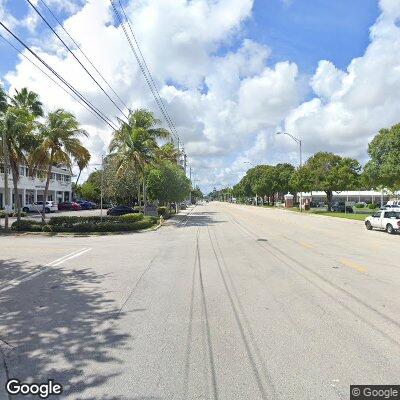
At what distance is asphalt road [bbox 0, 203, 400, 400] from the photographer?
4766mm

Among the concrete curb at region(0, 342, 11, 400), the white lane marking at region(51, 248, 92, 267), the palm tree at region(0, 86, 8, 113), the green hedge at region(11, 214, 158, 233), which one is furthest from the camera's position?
the green hedge at region(11, 214, 158, 233)

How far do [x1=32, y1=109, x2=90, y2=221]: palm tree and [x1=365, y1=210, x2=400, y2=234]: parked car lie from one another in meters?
19.9

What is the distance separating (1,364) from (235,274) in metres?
6.94

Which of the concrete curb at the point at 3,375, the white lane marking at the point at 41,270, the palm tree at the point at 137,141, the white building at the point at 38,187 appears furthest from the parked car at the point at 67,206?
the concrete curb at the point at 3,375

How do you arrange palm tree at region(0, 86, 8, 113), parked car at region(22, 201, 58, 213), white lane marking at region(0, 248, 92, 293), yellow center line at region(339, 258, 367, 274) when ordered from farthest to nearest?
parked car at region(22, 201, 58, 213) → palm tree at region(0, 86, 8, 113) → yellow center line at region(339, 258, 367, 274) → white lane marking at region(0, 248, 92, 293)

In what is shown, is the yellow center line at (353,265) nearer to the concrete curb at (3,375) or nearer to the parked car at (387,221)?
the concrete curb at (3,375)

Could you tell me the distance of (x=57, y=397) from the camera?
447 centimetres

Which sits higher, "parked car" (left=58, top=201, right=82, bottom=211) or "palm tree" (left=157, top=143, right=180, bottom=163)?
"palm tree" (left=157, top=143, right=180, bottom=163)

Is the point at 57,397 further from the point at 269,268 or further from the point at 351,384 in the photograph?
the point at 269,268

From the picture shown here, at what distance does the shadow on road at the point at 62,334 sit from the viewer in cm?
501

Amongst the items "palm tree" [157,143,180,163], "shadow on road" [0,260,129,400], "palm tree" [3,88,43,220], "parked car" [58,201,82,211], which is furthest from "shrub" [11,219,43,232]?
"parked car" [58,201,82,211]

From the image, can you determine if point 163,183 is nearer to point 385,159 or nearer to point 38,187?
point 385,159

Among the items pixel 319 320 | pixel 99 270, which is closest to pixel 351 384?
pixel 319 320

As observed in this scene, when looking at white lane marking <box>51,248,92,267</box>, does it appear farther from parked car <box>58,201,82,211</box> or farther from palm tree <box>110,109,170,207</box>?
parked car <box>58,201,82,211</box>
